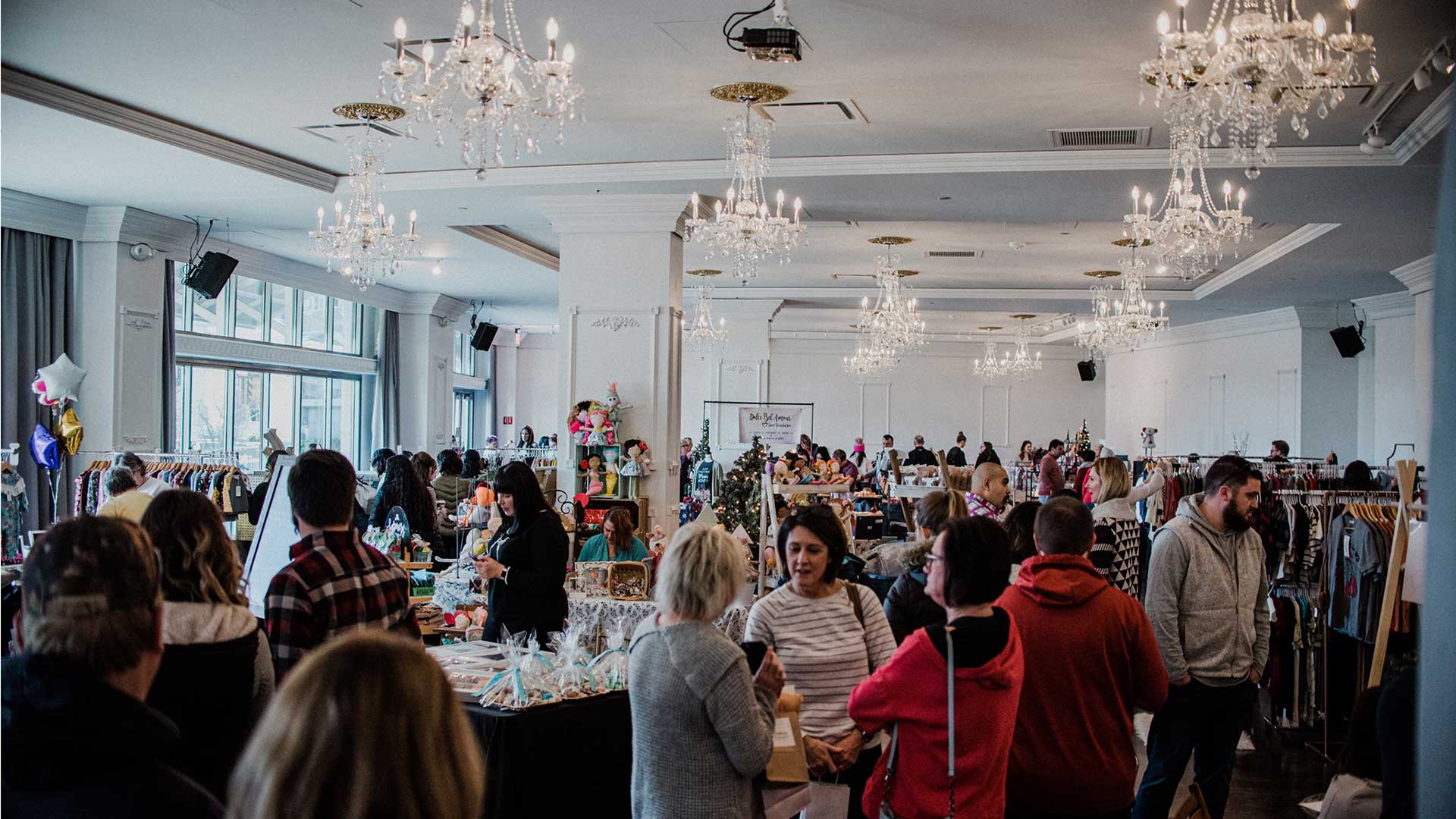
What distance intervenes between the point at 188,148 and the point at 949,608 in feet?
25.2

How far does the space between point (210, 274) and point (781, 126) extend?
21.9 feet

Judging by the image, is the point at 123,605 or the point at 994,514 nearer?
the point at 123,605

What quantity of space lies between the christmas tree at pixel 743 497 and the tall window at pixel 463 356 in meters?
16.0

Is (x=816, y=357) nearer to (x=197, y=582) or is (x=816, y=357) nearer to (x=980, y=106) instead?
(x=980, y=106)

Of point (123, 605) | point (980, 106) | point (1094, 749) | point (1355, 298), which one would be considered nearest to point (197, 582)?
point (123, 605)

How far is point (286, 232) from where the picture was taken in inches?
468

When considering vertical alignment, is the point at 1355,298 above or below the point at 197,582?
above

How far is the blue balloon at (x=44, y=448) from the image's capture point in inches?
356

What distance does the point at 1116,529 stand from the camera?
5.18 m

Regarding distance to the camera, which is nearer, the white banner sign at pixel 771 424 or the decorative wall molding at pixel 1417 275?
the white banner sign at pixel 771 424

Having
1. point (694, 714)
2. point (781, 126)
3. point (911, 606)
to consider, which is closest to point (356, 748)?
point (694, 714)

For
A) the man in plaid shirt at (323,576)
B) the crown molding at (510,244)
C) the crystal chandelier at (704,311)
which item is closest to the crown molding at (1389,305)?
the crystal chandelier at (704,311)

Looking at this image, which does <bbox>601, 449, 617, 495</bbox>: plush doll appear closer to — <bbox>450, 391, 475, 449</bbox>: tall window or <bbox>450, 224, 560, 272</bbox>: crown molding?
<bbox>450, 224, 560, 272</bbox>: crown molding

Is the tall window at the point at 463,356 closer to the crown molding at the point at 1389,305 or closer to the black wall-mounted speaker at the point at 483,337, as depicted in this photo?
the black wall-mounted speaker at the point at 483,337
